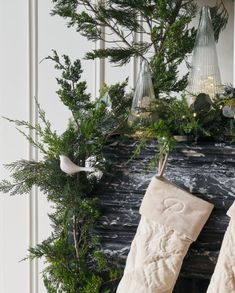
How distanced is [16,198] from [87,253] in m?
0.63

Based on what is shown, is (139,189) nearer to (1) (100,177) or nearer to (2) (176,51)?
(1) (100,177)

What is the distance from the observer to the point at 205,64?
1.51 m

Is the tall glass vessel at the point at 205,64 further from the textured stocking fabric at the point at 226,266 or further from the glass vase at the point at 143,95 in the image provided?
the textured stocking fabric at the point at 226,266

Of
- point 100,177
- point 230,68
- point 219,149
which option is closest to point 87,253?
point 100,177

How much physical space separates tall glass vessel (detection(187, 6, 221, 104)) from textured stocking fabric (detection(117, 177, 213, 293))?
29 cm

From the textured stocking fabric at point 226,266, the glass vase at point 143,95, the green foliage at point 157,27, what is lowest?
the textured stocking fabric at point 226,266

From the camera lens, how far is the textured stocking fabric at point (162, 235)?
1.40 m

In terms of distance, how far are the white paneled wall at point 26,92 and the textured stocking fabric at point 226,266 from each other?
834 millimetres

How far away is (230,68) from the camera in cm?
177

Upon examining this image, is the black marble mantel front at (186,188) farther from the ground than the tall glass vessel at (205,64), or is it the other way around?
the tall glass vessel at (205,64)

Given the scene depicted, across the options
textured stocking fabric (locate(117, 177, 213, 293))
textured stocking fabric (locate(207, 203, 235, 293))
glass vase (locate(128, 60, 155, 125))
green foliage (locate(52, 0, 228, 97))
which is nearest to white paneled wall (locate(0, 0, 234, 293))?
green foliage (locate(52, 0, 228, 97))

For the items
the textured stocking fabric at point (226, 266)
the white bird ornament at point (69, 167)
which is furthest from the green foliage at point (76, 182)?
the textured stocking fabric at point (226, 266)

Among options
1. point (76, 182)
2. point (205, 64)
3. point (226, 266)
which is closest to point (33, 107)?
point (76, 182)

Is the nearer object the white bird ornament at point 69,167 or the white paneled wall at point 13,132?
the white bird ornament at point 69,167
